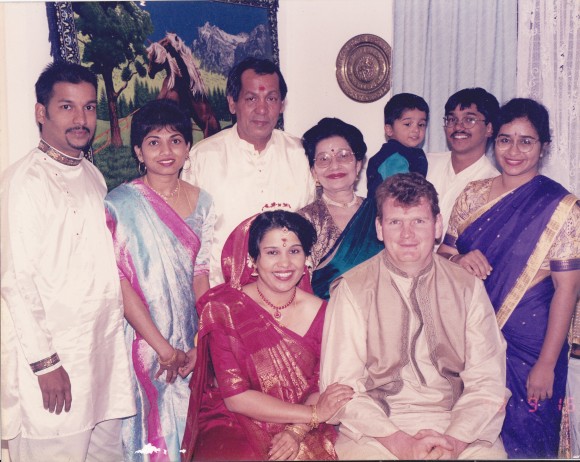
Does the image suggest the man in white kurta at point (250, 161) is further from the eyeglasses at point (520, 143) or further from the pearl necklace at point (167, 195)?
the eyeglasses at point (520, 143)

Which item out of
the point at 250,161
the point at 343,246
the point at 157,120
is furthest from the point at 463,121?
the point at 157,120

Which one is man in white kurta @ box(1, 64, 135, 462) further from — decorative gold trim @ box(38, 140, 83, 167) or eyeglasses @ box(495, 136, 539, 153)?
eyeglasses @ box(495, 136, 539, 153)

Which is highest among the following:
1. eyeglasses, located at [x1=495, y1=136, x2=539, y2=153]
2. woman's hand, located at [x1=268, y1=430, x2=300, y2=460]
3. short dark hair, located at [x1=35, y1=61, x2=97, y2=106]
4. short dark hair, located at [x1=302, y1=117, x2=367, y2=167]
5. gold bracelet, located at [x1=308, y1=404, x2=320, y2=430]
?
short dark hair, located at [x1=35, y1=61, x2=97, y2=106]

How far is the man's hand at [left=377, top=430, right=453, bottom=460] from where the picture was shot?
2178mm

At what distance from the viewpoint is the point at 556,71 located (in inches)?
117

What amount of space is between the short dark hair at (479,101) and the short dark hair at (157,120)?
1327 millimetres

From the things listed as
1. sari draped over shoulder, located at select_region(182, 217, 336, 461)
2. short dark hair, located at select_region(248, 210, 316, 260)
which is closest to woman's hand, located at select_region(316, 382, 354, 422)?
sari draped over shoulder, located at select_region(182, 217, 336, 461)

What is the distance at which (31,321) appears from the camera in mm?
2428

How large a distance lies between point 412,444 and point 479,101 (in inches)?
65.9

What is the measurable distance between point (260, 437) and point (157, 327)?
0.72m

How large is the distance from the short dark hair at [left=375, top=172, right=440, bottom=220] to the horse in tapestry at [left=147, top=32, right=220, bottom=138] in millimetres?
1119

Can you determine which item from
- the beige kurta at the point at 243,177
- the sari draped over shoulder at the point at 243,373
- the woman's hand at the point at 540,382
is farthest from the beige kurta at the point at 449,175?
the sari draped over shoulder at the point at 243,373

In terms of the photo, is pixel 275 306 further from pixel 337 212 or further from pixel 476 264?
pixel 476 264

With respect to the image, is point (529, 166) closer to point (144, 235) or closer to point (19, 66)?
point (144, 235)
